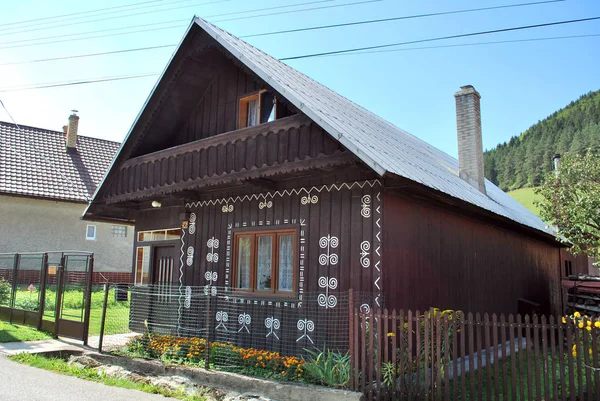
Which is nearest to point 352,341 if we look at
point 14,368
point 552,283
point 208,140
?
point 208,140

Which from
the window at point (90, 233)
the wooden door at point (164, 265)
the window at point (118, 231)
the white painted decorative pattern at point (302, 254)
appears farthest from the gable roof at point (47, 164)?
the white painted decorative pattern at point (302, 254)

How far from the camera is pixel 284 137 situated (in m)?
9.27

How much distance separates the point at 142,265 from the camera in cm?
1400

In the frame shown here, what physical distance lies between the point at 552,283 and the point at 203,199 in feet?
44.5

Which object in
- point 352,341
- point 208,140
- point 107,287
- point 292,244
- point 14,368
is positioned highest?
point 208,140

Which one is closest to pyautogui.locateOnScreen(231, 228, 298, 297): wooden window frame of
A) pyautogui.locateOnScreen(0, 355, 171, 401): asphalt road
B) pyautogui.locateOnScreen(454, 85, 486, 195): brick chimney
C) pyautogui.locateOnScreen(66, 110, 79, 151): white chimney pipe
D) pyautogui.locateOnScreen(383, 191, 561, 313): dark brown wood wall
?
pyautogui.locateOnScreen(383, 191, 561, 313): dark brown wood wall

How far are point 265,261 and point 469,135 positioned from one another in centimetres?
777

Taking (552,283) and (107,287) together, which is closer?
(107,287)

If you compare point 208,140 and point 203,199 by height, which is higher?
point 208,140

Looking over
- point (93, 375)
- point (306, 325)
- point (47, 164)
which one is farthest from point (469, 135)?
point (47, 164)

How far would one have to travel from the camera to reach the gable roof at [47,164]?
2267cm

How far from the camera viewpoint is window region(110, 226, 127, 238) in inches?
989

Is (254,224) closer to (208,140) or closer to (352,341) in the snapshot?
(208,140)

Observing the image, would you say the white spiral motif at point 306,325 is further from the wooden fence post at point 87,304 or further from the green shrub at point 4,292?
the green shrub at point 4,292
